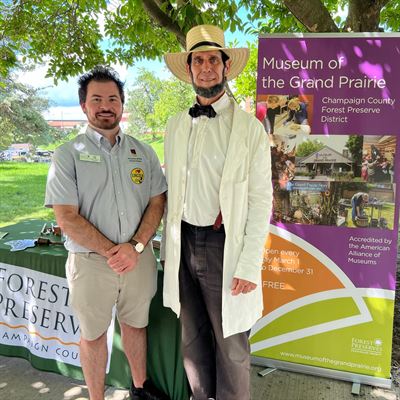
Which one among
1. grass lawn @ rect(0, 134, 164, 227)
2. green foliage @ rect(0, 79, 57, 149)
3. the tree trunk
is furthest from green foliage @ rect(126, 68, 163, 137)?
the tree trunk

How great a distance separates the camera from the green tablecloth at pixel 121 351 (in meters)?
2.27

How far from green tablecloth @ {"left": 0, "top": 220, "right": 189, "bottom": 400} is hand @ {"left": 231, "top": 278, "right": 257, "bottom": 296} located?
0.60 meters

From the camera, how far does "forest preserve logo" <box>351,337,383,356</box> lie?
8.02 ft

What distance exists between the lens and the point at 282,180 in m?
2.48

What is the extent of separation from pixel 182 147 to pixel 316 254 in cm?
120

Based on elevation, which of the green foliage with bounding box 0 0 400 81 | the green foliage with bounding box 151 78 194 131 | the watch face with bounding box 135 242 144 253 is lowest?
the watch face with bounding box 135 242 144 253

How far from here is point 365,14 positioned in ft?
10.2

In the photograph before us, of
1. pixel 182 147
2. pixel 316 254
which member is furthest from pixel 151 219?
pixel 316 254

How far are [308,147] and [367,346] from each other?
4.36 feet

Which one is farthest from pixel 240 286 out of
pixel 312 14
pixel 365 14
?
pixel 365 14

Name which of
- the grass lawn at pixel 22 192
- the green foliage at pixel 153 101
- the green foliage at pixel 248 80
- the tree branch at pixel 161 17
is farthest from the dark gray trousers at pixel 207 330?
the green foliage at pixel 153 101

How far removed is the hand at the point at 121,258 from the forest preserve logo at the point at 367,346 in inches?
61.6

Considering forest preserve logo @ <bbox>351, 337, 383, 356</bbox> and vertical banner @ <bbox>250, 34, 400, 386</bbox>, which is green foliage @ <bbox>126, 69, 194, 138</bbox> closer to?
vertical banner @ <bbox>250, 34, 400, 386</bbox>

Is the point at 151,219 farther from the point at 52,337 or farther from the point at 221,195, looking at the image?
the point at 52,337
